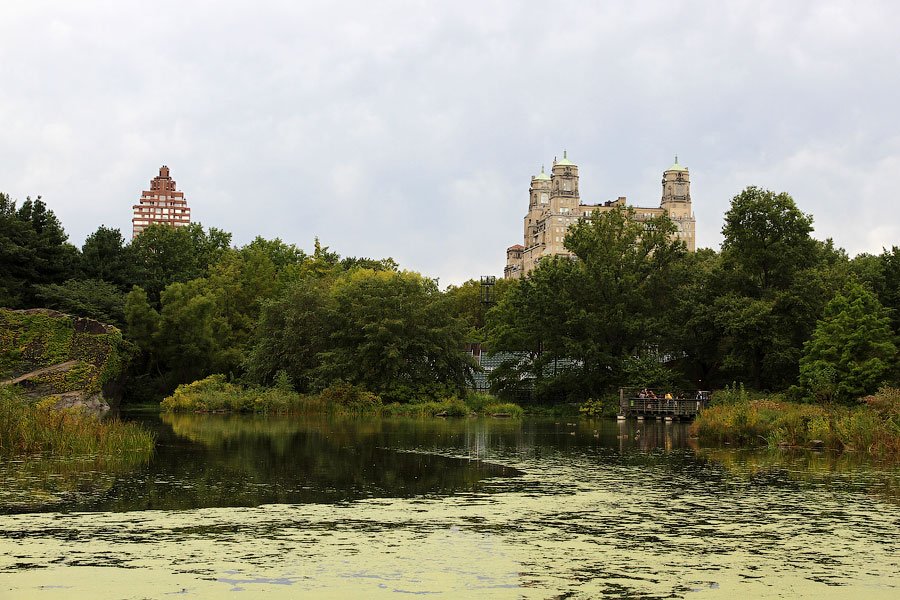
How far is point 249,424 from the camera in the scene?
1673 inches

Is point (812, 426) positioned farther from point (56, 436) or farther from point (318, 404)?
point (318, 404)

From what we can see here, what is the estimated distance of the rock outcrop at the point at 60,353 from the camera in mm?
45156

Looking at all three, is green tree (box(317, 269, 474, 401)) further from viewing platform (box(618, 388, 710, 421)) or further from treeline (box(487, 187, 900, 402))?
viewing platform (box(618, 388, 710, 421))

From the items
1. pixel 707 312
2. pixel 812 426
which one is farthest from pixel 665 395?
pixel 812 426

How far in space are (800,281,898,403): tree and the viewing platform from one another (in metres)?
5.52

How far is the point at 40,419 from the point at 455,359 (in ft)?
123

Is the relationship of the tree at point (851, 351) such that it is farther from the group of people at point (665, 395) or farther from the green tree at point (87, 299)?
the green tree at point (87, 299)

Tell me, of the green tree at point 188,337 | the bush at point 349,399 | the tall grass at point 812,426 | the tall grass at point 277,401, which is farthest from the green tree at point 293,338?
the tall grass at point 812,426

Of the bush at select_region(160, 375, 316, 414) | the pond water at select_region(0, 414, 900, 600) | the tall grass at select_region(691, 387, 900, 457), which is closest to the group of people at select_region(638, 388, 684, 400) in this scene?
the tall grass at select_region(691, 387, 900, 457)

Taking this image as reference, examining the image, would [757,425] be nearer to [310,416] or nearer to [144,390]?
[310,416]

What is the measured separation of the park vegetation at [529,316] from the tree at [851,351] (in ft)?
2.61

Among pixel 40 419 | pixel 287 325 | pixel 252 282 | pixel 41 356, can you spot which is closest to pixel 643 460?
pixel 40 419

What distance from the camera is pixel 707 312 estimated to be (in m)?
57.8

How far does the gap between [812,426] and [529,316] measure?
3513cm
